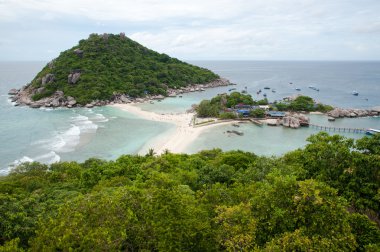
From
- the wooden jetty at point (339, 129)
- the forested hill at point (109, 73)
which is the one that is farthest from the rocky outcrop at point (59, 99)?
the wooden jetty at point (339, 129)

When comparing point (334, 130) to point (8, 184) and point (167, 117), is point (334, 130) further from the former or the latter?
point (8, 184)

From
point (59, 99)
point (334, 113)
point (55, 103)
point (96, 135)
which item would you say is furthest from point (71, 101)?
point (334, 113)

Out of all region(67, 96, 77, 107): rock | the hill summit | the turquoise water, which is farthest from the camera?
the hill summit

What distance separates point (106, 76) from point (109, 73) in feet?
9.82

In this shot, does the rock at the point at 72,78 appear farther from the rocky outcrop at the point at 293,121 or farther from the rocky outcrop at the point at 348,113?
the rocky outcrop at the point at 348,113

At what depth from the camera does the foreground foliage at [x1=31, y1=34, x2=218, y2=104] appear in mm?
77875

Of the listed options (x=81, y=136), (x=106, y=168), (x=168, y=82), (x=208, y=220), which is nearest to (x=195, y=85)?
(x=168, y=82)

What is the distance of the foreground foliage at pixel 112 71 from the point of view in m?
77.9

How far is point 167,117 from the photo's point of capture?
2363 inches

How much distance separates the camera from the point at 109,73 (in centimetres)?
8944

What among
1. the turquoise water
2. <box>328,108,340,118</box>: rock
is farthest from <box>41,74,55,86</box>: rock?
<box>328,108,340,118</box>: rock

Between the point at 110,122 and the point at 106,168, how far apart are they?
3202 centimetres

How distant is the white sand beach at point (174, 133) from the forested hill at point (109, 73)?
51.4ft

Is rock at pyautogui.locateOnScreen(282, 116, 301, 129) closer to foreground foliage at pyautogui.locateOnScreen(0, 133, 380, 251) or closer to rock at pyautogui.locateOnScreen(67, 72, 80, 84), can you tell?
foreground foliage at pyautogui.locateOnScreen(0, 133, 380, 251)
